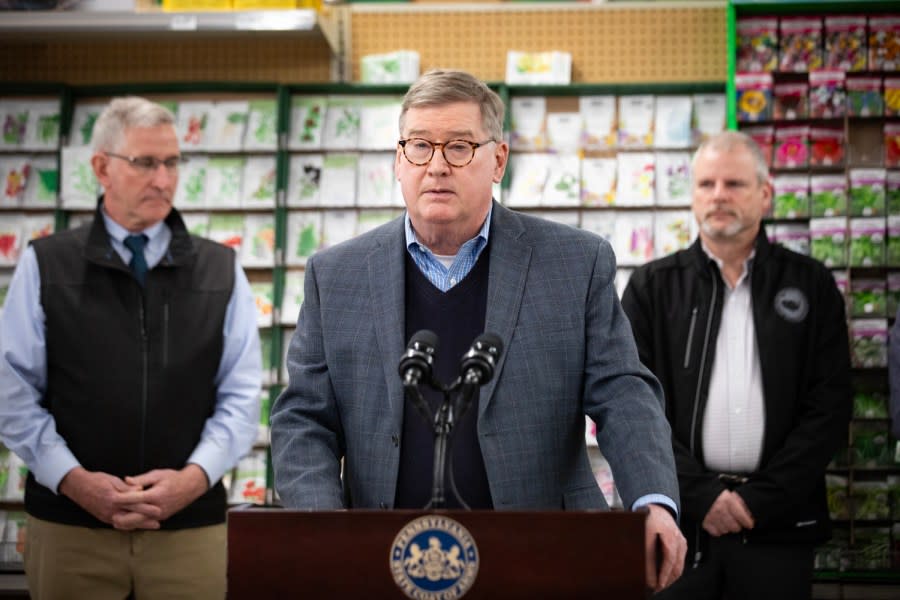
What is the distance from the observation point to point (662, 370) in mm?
3479

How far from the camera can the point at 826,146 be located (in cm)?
490

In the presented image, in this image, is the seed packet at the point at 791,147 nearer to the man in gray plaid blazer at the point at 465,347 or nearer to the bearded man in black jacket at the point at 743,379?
the bearded man in black jacket at the point at 743,379

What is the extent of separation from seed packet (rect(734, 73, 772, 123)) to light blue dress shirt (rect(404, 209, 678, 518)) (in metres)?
2.93

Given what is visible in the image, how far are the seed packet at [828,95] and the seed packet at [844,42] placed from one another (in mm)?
111

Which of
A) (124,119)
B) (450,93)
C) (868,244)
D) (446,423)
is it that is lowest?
(446,423)

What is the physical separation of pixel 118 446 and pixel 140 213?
70cm

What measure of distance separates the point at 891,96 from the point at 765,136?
0.60 metres

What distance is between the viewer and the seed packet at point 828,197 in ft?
15.8

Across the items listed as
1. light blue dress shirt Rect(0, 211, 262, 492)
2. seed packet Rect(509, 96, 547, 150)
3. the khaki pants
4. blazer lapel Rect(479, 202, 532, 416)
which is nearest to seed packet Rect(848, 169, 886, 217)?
seed packet Rect(509, 96, 547, 150)

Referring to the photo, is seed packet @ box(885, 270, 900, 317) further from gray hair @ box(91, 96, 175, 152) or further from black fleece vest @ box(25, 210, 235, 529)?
gray hair @ box(91, 96, 175, 152)

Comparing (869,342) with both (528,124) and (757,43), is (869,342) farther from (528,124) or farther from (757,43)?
(528,124)

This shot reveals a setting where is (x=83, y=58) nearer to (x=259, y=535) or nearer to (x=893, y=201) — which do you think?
(x=893, y=201)

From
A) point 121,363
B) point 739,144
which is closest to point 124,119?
point 121,363

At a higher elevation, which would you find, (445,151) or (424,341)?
(445,151)
